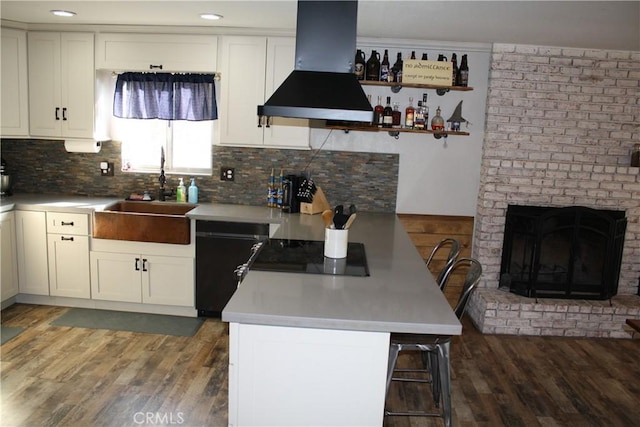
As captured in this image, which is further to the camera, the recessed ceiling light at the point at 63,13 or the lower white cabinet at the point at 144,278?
the lower white cabinet at the point at 144,278

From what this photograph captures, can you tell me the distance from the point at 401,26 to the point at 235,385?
2.75 m

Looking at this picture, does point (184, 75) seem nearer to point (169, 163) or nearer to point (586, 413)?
point (169, 163)

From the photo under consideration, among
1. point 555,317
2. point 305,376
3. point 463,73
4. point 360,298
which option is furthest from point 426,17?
point 555,317

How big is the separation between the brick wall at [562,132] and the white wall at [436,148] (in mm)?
130

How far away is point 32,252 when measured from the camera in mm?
4355

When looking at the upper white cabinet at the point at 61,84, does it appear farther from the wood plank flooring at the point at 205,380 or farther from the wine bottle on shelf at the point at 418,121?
the wine bottle on shelf at the point at 418,121


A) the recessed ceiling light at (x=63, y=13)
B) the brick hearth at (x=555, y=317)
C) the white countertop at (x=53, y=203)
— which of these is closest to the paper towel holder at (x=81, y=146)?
the white countertop at (x=53, y=203)

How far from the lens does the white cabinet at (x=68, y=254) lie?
4266mm

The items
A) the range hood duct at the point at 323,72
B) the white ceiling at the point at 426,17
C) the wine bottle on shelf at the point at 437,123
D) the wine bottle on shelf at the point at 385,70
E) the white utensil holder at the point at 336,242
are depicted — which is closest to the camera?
the range hood duct at the point at 323,72

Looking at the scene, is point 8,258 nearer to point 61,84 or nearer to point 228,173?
point 61,84

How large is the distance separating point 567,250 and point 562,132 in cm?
97

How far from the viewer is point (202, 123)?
479 centimetres

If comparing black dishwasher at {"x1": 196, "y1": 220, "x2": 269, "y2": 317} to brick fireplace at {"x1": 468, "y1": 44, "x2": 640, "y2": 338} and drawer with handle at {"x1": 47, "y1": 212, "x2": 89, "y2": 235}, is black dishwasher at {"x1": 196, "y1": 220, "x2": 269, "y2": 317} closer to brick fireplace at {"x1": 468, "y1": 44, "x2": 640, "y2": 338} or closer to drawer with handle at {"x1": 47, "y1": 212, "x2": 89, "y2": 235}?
drawer with handle at {"x1": 47, "y1": 212, "x2": 89, "y2": 235}

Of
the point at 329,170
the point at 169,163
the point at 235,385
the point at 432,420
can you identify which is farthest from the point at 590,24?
the point at 169,163
